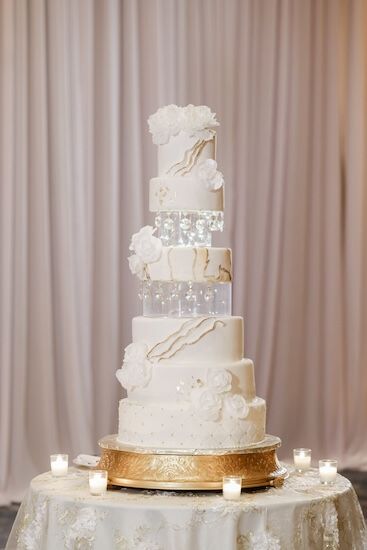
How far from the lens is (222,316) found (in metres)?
4.07

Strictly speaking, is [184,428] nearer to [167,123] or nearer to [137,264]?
[137,264]

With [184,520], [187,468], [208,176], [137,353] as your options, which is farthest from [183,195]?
[184,520]

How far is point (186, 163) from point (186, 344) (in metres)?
A: 0.68

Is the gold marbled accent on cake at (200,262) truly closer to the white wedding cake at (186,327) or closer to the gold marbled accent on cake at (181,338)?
the white wedding cake at (186,327)

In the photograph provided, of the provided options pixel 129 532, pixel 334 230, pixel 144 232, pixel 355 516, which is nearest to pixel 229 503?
pixel 129 532

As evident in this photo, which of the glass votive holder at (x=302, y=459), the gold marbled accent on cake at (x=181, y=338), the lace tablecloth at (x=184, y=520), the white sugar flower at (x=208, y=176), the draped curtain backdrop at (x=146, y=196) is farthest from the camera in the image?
the draped curtain backdrop at (x=146, y=196)

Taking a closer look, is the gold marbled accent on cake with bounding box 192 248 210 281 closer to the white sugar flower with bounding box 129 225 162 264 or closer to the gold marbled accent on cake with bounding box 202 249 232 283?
the gold marbled accent on cake with bounding box 202 249 232 283

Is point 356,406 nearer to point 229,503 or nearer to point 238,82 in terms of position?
point 238,82

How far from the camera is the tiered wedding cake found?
389 cm

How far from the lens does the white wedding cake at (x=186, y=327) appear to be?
391 centimetres

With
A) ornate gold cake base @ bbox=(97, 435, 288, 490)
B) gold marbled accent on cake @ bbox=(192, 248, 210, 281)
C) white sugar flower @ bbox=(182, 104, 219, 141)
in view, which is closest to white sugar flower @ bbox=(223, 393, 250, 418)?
ornate gold cake base @ bbox=(97, 435, 288, 490)

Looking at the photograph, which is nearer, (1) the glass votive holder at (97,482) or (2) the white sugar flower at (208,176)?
(1) the glass votive holder at (97,482)

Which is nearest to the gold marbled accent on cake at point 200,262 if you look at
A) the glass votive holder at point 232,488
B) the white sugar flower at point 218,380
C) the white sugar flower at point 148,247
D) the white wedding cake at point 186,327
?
the white wedding cake at point 186,327

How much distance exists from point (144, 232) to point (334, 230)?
3.30 meters
